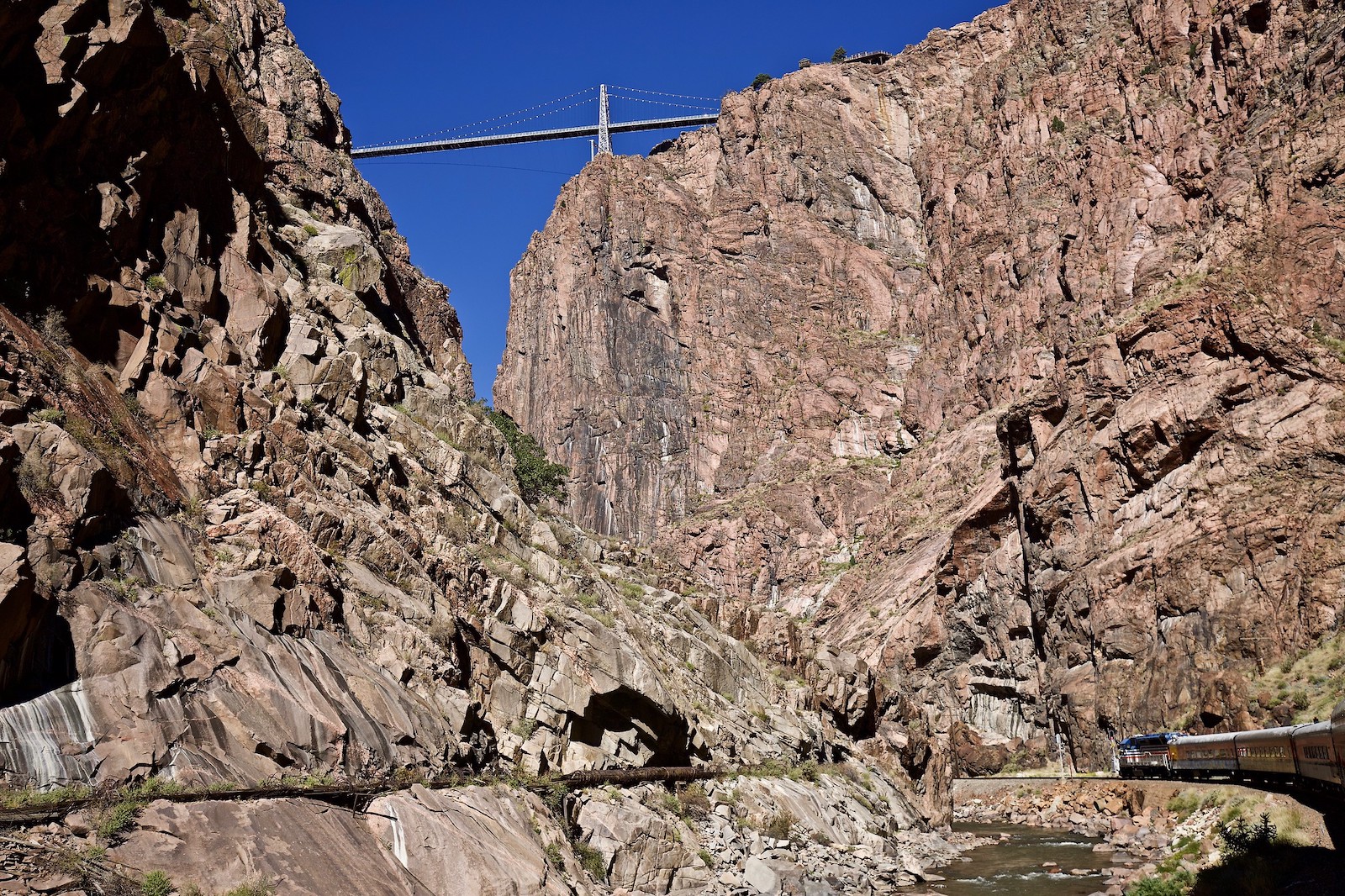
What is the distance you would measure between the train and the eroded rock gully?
12.5 meters

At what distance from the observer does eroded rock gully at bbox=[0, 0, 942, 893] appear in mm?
13859

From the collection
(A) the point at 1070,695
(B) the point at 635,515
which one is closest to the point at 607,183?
(B) the point at 635,515

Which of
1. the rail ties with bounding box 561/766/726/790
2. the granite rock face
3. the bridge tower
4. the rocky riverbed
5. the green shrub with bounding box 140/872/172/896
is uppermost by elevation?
the bridge tower

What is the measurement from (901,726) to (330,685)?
1585 inches

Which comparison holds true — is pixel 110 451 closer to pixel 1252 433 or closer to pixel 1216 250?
pixel 1252 433

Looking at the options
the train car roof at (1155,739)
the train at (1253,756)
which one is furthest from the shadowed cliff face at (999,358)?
the train at (1253,756)

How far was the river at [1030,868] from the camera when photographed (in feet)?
99.4

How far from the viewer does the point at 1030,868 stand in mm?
35031

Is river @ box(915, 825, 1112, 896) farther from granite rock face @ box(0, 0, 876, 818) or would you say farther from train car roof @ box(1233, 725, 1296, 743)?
granite rock face @ box(0, 0, 876, 818)

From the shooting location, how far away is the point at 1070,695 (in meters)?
57.8

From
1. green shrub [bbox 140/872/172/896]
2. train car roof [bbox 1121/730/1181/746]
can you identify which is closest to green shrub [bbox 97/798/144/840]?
green shrub [bbox 140/872/172/896]

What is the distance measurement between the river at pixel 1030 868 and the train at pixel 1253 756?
4.65 m

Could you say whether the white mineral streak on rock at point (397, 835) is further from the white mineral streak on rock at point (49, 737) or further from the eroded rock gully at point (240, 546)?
the white mineral streak on rock at point (49, 737)

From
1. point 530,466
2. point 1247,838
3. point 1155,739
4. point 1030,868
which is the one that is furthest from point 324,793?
point 530,466
